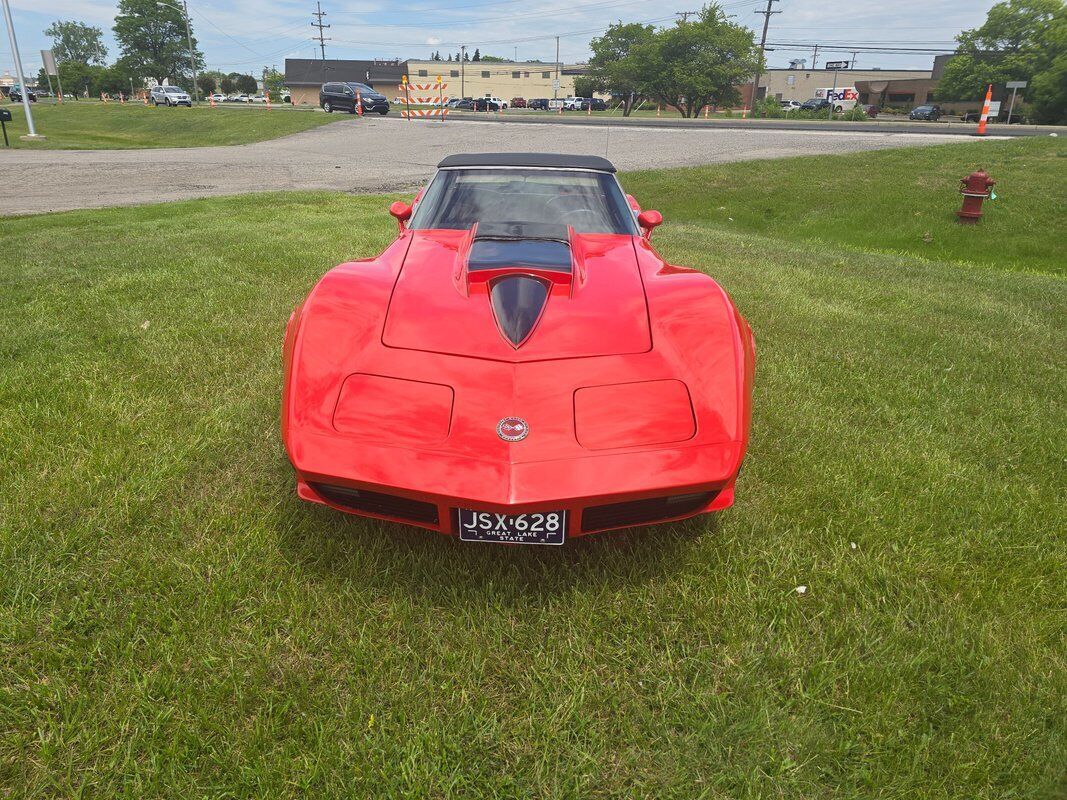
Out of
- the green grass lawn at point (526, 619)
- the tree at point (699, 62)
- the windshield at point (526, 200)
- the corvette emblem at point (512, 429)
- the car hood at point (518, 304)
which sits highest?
the tree at point (699, 62)

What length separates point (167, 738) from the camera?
162 centimetres

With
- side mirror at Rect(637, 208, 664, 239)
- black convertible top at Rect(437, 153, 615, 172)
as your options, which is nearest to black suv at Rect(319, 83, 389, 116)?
black convertible top at Rect(437, 153, 615, 172)

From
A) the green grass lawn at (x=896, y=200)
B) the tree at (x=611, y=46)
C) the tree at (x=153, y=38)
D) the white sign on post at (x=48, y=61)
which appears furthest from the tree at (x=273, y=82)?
the green grass lawn at (x=896, y=200)

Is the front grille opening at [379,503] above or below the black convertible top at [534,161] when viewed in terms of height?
below

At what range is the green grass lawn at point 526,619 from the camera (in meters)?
1.59

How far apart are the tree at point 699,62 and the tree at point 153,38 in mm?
61009

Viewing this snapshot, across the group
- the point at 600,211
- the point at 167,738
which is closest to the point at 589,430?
the point at 167,738

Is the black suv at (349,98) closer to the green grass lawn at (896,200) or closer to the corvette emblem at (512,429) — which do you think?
the green grass lawn at (896,200)

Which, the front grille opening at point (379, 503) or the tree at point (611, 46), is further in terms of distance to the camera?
the tree at point (611, 46)

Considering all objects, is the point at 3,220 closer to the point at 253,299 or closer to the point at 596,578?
the point at 253,299

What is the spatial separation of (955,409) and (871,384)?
45 centimetres

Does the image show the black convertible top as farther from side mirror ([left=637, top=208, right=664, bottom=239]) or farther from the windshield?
side mirror ([left=637, top=208, right=664, bottom=239])

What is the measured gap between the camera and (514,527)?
191cm

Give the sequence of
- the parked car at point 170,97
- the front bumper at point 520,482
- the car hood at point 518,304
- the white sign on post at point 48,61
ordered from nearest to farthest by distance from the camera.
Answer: the front bumper at point 520,482 < the car hood at point 518,304 < the white sign on post at point 48,61 < the parked car at point 170,97
